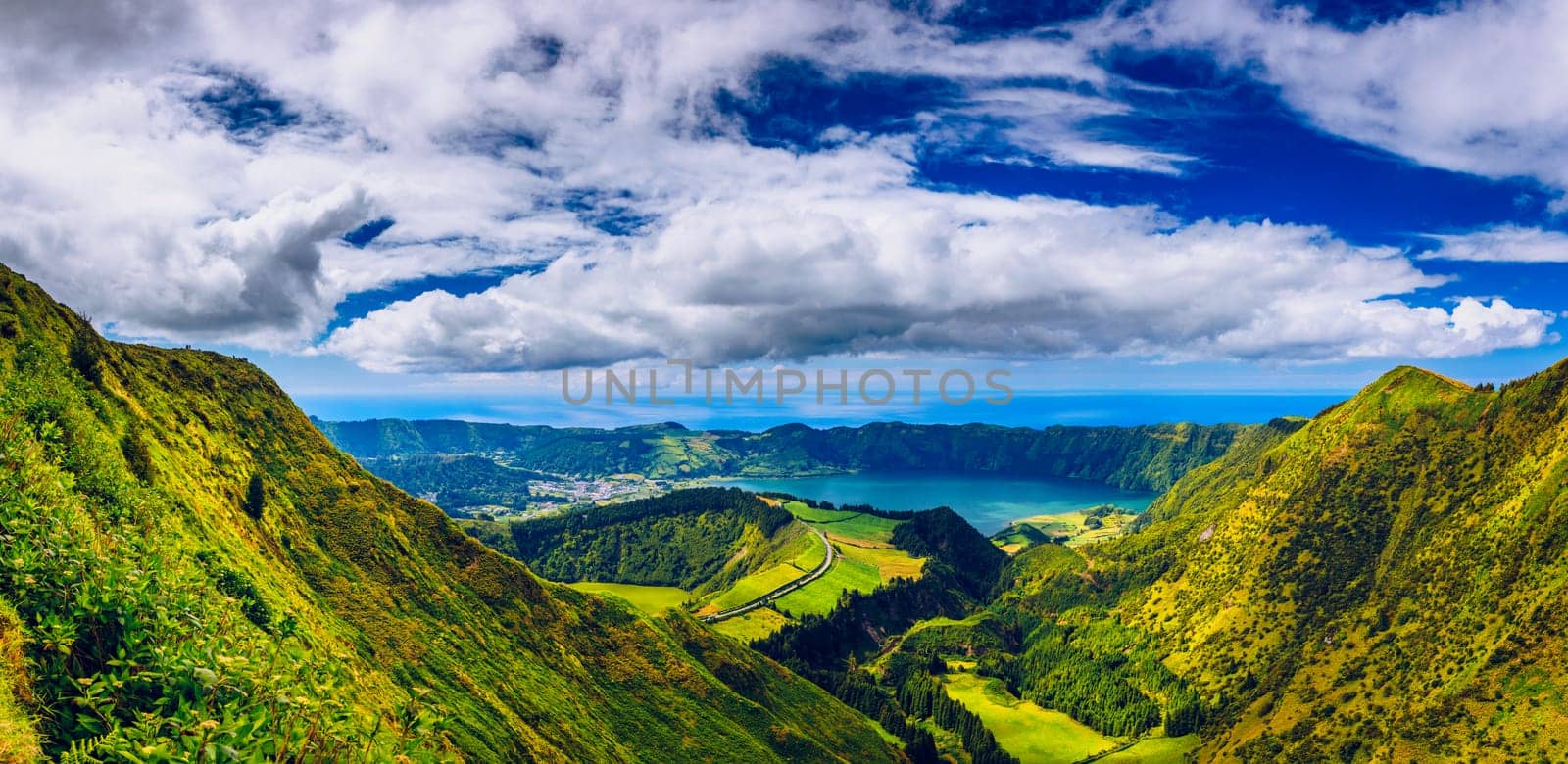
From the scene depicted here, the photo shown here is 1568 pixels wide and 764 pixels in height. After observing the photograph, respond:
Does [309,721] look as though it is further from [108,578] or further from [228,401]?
[228,401]

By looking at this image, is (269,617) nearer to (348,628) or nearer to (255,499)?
(348,628)

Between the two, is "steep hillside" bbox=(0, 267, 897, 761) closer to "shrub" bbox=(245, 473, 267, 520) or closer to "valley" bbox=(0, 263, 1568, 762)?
"valley" bbox=(0, 263, 1568, 762)

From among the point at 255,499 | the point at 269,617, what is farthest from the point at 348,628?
the point at 269,617

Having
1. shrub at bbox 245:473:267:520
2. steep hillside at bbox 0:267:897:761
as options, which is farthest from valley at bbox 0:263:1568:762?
shrub at bbox 245:473:267:520

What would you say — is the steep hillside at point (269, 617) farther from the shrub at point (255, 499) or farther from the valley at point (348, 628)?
the shrub at point (255, 499)

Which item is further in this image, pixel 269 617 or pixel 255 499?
pixel 255 499

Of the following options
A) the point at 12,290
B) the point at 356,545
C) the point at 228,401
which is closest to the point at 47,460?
the point at 12,290

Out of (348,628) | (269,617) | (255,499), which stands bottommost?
(348,628)

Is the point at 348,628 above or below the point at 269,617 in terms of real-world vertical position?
below

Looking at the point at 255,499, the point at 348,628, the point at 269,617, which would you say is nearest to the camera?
the point at 269,617
